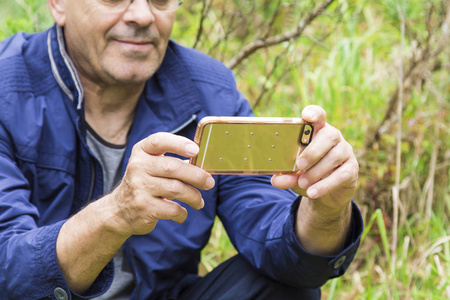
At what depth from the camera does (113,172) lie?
218 cm

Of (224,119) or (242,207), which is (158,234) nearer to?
(242,207)

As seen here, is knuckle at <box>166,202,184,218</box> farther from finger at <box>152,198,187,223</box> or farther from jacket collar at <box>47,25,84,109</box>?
jacket collar at <box>47,25,84,109</box>

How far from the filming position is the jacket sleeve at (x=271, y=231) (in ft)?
5.97

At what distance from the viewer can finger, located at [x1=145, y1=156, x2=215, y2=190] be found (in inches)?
54.0

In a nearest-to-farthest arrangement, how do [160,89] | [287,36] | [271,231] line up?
1. [271,231]
2. [160,89]
3. [287,36]

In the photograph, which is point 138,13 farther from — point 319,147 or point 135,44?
point 319,147

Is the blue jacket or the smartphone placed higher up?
the smartphone

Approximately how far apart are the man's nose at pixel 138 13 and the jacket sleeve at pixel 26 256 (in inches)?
30.1

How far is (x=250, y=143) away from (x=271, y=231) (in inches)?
23.6

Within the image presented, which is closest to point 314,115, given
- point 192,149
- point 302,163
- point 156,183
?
point 302,163

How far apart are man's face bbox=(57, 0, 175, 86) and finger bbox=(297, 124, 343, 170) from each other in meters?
0.93

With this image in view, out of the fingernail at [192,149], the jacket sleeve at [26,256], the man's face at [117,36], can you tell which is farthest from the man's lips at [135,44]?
the fingernail at [192,149]

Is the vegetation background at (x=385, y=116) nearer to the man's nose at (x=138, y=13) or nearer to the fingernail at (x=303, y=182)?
the man's nose at (x=138, y=13)

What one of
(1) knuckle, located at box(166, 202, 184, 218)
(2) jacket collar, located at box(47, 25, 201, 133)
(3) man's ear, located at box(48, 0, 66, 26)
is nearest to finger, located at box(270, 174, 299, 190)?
(1) knuckle, located at box(166, 202, 184, 218)
